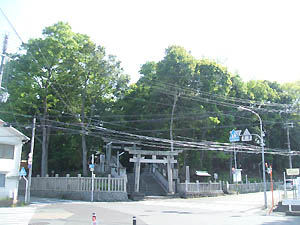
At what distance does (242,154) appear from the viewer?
44.5 metres

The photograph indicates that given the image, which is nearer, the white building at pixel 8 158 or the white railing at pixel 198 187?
the white building at pixel 8 158

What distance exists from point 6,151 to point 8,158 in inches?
24.3

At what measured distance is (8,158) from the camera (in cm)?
2416

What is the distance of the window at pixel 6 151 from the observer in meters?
23.9

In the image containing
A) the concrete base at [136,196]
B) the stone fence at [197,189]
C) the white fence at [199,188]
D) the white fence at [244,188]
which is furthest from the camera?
the white fence at [244,188]

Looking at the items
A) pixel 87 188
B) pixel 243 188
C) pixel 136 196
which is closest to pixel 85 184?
pixel 87 188

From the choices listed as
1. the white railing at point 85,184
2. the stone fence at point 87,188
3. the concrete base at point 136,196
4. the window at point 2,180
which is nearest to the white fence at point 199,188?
the concrete base at point 136,196

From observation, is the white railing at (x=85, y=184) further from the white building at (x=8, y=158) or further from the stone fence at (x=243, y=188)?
the stone fence at (x=243, y=188)

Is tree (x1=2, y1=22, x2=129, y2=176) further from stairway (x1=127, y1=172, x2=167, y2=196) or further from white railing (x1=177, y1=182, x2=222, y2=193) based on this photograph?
white railing (x1=177, y1=182, x2=222, y2=193)

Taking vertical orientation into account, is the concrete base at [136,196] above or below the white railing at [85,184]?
below

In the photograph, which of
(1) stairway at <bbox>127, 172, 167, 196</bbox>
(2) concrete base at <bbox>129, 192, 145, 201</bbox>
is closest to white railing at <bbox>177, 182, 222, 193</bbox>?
(1) stairway at <bbox>127, 172, 167, 196</bbox>

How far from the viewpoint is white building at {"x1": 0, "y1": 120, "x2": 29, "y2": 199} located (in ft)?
77.4

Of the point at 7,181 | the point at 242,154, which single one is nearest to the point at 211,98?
the point at 242,154

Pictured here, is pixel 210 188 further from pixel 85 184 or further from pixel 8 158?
pixel 8 158
